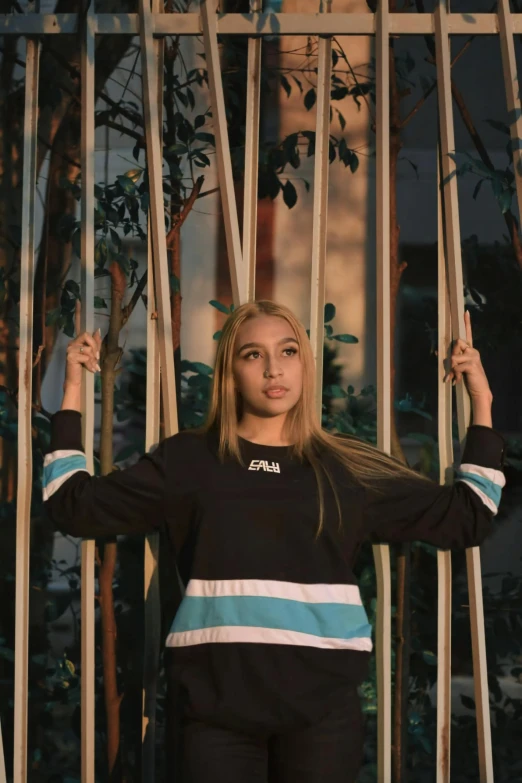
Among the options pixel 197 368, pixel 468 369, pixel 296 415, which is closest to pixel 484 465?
pixel 468 369

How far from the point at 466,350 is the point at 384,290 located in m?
0.25

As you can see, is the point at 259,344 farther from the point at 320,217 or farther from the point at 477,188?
the point at 477,188

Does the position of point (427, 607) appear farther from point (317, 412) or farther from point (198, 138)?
point (198, 138)

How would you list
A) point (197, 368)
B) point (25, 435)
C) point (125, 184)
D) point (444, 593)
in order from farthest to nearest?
point (197, 368) < point (125, 184) < point (25, 435) < point (444, 593)

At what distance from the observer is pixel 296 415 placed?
2.54 m

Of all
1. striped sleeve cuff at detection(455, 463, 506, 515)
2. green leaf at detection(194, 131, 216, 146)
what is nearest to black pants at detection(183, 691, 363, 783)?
→ striped sleeve cuff at detection(455, 463, 506, 515)

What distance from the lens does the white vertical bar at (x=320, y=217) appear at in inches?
108

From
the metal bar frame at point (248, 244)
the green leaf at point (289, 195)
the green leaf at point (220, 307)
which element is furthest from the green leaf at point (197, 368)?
the green leaf at point (289, 195)

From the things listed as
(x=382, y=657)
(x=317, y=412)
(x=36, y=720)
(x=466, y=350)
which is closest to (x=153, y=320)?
(x=317, y=412)

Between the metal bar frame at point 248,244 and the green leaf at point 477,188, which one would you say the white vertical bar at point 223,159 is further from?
the green leaf at point 477,188

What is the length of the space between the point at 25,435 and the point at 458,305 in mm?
1166

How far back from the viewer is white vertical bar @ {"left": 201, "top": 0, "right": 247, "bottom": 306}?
2.71m

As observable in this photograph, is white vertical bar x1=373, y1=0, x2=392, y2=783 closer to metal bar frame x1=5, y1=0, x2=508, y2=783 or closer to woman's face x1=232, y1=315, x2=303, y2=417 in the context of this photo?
metal bar frame x1=5, y1=0, x2=508, y2=783

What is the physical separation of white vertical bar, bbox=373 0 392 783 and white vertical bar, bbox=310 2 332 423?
142mm
